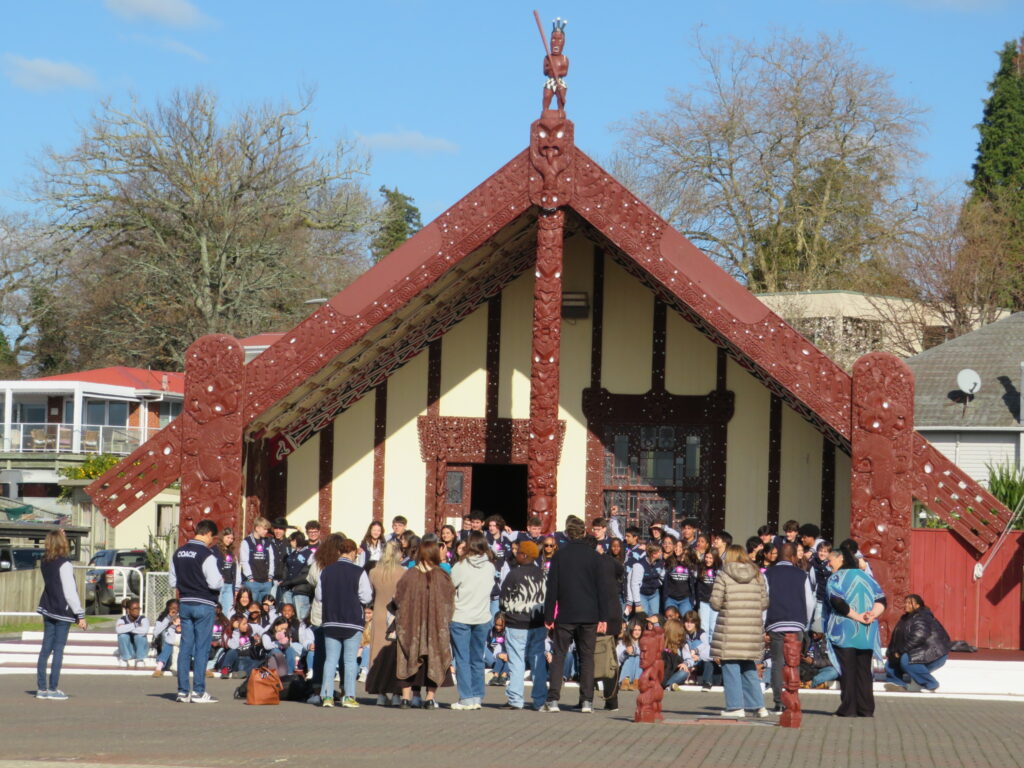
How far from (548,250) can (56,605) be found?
301 inches

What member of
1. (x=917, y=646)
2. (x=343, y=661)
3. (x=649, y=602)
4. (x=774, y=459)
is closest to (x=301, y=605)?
(x=343, y=661)

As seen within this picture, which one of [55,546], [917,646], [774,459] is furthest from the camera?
[774,459]

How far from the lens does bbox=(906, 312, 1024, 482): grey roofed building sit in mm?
28031

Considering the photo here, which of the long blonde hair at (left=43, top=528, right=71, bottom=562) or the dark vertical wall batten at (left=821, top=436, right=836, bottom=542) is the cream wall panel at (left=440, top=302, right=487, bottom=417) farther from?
the long blonde hair at (left=43, top=528, right=71, bottom=562)

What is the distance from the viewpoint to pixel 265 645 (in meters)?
15.7

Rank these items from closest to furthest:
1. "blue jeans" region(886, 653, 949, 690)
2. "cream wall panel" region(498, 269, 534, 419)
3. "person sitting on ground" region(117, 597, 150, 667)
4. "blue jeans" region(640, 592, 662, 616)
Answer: "blue jeans" region(886, 653, 949, 690) → "blue jeans" region(640, 592, 662, 616) → "person sitting on ground" region(117, 597, 150, 667) → "cream wall panel" region(498, 269, 534, 419)

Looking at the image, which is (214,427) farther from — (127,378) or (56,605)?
(127,378)

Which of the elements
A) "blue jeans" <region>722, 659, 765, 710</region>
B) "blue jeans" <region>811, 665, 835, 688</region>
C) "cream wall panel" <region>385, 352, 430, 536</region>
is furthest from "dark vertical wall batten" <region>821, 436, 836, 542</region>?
"blue jeans" <region>722, 659, 765, 710</region>

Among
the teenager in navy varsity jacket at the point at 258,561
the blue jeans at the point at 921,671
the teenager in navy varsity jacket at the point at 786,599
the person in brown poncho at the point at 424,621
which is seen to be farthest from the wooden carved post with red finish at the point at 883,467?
the teenager in navy varsity jacket at the point at 258,561

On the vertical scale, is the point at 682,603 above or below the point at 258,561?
below

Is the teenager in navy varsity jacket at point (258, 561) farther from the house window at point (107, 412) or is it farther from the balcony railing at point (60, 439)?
the house window at point (107, 412)

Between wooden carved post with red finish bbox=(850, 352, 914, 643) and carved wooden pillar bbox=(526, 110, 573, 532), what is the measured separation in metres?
3.59

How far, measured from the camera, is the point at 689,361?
69.1 feet

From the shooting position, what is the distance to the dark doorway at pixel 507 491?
2475 centimetres
